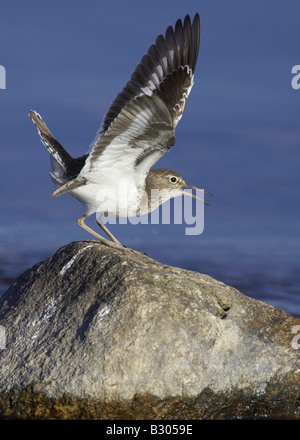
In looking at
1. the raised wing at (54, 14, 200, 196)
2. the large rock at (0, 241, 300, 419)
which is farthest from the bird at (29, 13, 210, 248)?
the large rock at (0, 241, 300, 419)

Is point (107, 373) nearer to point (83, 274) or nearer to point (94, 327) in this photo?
point (94, 327)

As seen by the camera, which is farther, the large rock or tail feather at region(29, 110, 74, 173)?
tail feather at region(29, 110, 74, 173)

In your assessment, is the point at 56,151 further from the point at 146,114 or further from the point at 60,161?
the point at 146,114

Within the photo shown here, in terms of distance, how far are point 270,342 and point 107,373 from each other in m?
1.91

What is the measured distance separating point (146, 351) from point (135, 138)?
9.46ft

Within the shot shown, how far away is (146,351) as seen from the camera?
625 cm

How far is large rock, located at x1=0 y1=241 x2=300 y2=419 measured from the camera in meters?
6.11

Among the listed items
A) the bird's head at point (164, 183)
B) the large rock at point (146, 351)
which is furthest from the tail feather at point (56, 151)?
the large rock at point (146, 351)

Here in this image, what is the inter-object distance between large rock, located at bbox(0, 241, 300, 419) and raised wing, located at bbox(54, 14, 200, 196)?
1.58m

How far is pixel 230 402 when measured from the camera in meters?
6.44

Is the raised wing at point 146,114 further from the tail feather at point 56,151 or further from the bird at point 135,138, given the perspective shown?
the tail feather at point 56,151

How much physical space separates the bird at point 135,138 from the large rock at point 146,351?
1.56 m

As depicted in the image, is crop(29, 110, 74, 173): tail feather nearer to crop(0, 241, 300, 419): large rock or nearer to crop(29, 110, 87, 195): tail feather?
crop(29, 110, 87, 195): tail feather

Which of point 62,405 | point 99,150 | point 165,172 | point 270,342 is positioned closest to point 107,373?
point 62,405
